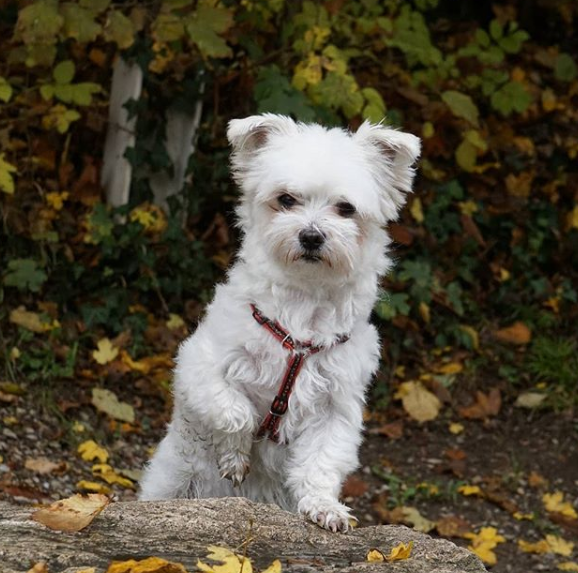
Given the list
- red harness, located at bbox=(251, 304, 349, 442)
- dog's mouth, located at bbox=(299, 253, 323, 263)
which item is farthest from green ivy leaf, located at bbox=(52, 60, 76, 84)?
dog's mouth, located at bbox=(299, 253, 323, 263)

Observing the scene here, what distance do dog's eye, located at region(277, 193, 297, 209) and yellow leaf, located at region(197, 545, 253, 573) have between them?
55.4 inches

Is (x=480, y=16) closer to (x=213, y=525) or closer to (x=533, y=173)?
(x=533, y=173)

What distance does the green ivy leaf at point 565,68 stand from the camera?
27.1 feet

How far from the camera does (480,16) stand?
355 inches

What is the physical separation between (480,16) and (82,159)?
144 inches

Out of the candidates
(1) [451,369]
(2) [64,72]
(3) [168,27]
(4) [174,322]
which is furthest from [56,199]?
(1) [451,369]

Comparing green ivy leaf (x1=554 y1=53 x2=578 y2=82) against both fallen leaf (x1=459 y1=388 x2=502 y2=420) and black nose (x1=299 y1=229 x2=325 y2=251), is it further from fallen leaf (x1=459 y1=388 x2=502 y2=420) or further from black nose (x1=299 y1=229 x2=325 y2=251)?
black nose (x1=299 y1=229 x2=325 y2=251)

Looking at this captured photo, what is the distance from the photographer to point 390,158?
14.1ft

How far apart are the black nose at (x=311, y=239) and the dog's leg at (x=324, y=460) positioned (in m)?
0.62

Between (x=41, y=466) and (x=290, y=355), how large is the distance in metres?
1.88

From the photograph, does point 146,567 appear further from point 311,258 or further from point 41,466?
point 41,466

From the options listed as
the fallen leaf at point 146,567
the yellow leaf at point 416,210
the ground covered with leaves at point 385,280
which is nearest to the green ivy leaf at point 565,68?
the ground covered with leaves at point 385,280

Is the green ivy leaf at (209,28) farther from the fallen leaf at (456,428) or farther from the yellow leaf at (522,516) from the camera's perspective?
the yellow leaf at (522,516)

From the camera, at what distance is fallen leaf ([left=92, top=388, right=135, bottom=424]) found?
611cm
